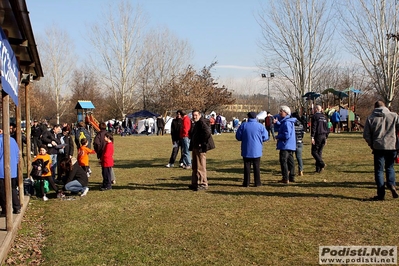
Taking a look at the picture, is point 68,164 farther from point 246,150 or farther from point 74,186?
point 246,150

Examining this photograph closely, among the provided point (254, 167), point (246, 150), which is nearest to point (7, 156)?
point (246, 150)

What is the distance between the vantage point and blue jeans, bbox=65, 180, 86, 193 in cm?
975

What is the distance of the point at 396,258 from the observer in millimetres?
4953

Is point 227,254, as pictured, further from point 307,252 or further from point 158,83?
point 158,83

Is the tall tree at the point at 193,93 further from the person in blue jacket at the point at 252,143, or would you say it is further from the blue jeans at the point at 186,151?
the person in blue jacket at the point at 252,143

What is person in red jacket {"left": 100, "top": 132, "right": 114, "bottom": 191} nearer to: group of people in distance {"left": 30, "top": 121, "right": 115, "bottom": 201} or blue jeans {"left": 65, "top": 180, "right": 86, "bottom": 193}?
group of people in distance {"left": 30, "top": 121, "right": 115, "bottom": 201}

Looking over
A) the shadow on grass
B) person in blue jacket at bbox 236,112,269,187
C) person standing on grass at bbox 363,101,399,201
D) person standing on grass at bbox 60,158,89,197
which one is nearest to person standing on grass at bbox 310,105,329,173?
person in blue jacket at bbox 236,112,269,187

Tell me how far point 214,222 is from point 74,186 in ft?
14.1

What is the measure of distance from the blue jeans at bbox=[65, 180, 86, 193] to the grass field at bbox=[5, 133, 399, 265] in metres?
0.29

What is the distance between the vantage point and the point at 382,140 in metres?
7.67

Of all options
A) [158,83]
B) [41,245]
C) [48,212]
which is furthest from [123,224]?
[158,83]

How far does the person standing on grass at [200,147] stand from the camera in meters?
9.50

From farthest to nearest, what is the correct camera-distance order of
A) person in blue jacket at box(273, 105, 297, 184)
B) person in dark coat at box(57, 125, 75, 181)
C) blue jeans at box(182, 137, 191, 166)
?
blue jeans at box(182, 137, 191, 166) < person in dark coat at box(57, 125, 75, 181) < person in blue jacket at box(273, 105, 297, 184)

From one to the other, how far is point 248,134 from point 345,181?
8.66 ft
